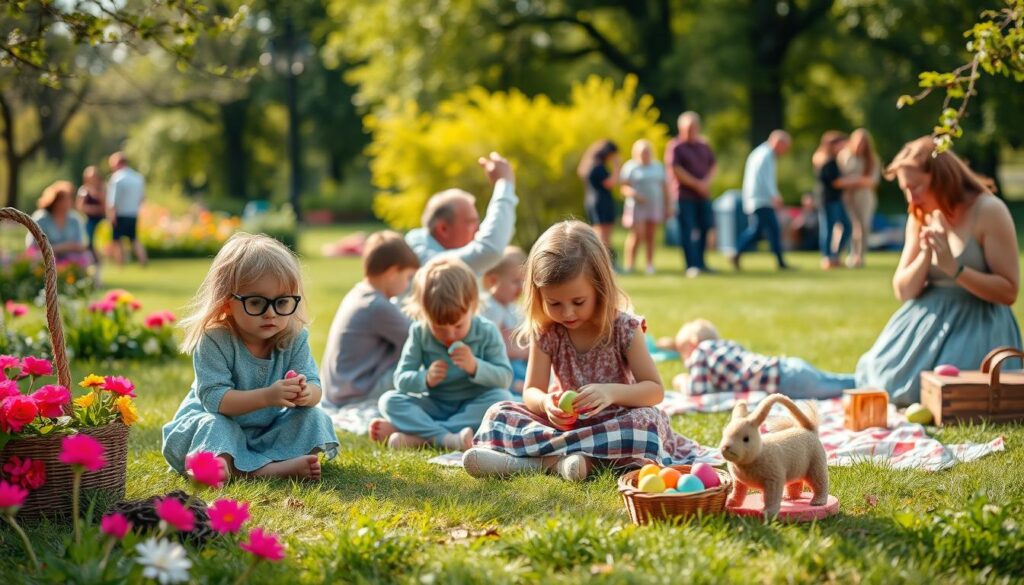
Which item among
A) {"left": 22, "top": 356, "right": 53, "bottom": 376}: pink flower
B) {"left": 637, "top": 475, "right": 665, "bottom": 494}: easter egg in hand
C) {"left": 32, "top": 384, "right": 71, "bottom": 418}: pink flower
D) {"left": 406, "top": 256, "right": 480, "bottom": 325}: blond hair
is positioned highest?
{"left": 406, "top": 256, "right": 480, "bottom": 325}: blond hair

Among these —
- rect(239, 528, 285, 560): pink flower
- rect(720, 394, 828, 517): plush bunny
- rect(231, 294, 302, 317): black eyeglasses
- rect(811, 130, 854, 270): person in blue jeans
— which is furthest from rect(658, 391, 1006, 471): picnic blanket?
rect(811, 130, 854, 270): person in blue jeans

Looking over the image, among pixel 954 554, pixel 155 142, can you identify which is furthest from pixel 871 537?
pixel 155 142

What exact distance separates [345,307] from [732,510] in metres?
3.41

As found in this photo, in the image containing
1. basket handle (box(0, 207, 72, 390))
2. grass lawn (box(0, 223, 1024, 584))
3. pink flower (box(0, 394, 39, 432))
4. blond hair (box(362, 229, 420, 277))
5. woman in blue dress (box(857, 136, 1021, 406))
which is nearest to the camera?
grass lawn (box(0, 223, 1024, 584))

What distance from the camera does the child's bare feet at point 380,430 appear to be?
5.91m

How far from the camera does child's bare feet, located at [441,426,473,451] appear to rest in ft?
18.4

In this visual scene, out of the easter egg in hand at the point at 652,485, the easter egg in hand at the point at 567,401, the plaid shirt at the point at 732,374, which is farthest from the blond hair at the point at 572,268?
the plaid shirt at the point at 732,374

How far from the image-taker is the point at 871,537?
366 cm

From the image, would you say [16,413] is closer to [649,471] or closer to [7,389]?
[7,389]

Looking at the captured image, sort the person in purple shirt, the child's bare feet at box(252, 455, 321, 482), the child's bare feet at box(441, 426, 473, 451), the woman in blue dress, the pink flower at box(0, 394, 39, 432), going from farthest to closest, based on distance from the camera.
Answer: the person in purple shirt
the woman in blue dress
the child's bare feet at box(441, 426, 473, 451)
the child's bare feet at box(252, 455, 321, 482)
the pink flower at box(0, 394, 39, 432)

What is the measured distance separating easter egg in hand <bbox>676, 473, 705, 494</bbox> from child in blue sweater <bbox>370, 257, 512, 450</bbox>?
6.26ft

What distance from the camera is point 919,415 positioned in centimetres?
602

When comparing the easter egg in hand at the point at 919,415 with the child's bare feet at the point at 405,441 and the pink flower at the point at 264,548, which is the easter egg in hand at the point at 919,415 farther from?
the pink flower at the point at 264,548

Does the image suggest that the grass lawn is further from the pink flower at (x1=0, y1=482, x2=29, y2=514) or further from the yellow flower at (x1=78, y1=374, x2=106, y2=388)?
the yellow flower at (x1=78, y1=374, x2=106, y2=388)
